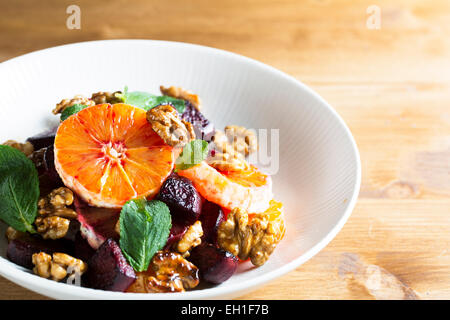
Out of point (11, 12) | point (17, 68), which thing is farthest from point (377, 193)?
point (11, 12)

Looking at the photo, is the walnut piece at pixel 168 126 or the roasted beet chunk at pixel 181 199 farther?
the walnut piece at pixel 168 126

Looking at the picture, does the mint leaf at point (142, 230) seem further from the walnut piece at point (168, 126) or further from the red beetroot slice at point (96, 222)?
the walnut piece at point (168, 126)

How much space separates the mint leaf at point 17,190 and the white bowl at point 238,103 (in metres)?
0.16

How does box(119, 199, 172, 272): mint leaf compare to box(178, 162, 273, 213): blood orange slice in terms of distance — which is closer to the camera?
box(119, 199, 172, 272): mint leaf

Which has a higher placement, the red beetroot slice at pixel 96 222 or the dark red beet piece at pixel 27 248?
the red beetroot slice at pixel 96 222

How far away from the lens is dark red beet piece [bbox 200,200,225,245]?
2.38 meters

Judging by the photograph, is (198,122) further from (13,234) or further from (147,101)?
(13,234)

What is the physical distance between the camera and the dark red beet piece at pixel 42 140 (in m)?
2.64

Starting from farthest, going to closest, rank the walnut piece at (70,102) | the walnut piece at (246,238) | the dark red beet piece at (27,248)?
the walnut piece at (70,102) → the walnut piece at (246,238) → the dark red beet piece at (27,248)

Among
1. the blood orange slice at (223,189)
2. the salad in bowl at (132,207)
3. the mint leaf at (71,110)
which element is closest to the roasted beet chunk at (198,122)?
the salad in bowl at (132,207)

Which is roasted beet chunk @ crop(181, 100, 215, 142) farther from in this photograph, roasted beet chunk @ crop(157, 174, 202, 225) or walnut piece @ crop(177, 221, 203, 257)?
walnut piece @ crop(177, 221, 203, 257)

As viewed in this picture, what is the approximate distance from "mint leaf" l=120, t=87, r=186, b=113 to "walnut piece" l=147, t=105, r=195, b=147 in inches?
14.8

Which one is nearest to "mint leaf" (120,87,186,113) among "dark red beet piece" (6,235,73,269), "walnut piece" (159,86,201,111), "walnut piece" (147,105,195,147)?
"walnut piece" (159,86,201,111)

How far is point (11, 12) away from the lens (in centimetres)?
429
